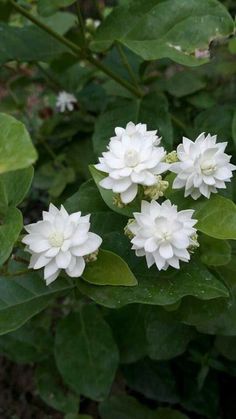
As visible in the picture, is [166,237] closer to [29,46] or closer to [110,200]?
[110,200]

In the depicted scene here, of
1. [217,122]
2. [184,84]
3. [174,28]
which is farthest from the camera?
[184,84]

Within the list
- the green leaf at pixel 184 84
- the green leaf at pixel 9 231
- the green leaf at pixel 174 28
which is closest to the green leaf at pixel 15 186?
the green leaf at pixel 9 231

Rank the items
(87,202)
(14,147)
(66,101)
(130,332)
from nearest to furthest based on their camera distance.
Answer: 1. (14,147)
2. (87,202)
3. (130,332)
4. (66,101)

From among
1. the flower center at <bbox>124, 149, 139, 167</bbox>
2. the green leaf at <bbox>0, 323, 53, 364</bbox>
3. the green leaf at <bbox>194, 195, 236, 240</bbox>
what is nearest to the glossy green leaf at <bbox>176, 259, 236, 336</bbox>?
the green leaf at <bbox>194, 195, 236, 240</bbox>

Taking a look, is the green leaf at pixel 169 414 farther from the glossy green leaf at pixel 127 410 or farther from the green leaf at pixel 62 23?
the green leaf at pixel 62 23

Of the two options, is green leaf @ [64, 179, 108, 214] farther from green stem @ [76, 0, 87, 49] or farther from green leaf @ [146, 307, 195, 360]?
green stem @ [76, 0, 87, 49]

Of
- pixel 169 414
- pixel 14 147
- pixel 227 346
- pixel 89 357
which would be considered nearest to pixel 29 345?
pixel 89 357

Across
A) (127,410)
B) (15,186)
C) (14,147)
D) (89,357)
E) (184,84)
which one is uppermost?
(14,147)

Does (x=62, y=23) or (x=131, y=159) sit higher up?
(x=131, y=159)
